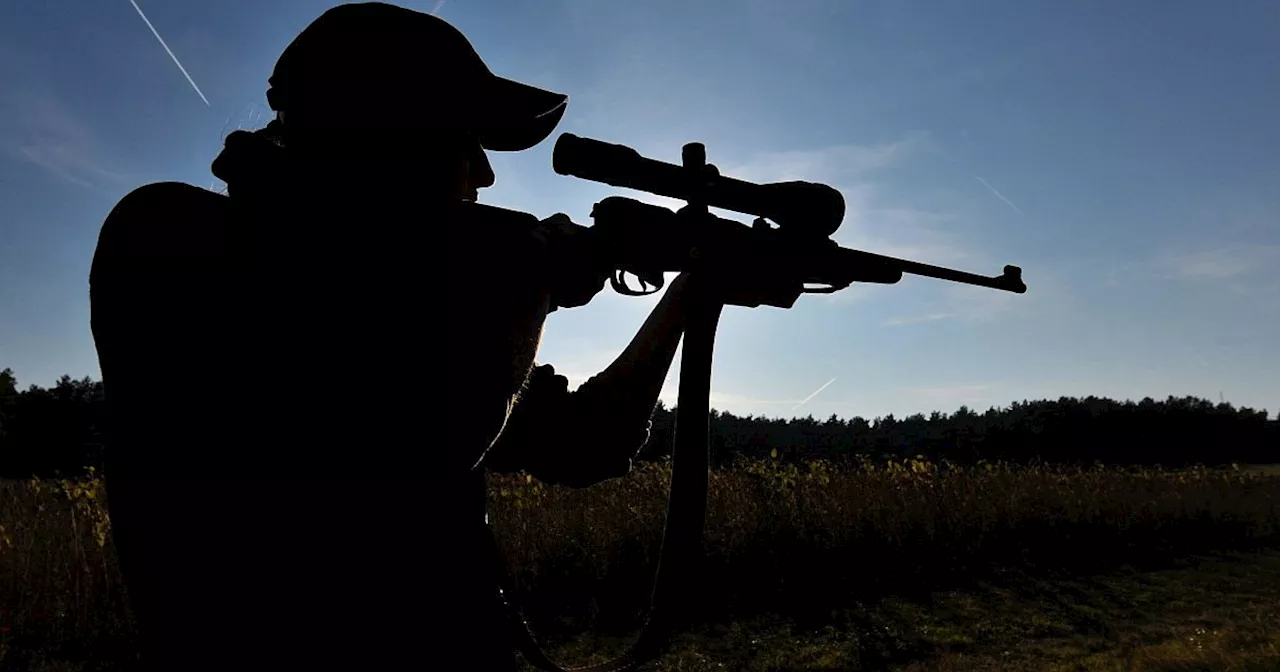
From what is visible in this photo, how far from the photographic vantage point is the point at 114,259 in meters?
1.36

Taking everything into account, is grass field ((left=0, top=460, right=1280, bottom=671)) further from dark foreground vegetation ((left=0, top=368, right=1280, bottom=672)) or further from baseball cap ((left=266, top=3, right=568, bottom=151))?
baseball cap ((left=266, top=3, right=568, bottom=151))

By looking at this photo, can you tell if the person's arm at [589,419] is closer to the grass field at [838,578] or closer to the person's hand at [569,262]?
the person's hand at [569,262]

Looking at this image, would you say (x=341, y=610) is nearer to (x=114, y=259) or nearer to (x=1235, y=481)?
(x=114, y=259)

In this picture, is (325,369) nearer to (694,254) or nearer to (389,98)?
(389,98)

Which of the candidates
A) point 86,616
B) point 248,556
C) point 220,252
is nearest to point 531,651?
point 248,556

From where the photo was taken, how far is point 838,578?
8219mm

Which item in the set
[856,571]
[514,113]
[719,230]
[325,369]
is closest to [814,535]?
[856,571]

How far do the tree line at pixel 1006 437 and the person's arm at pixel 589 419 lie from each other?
40.1 ft

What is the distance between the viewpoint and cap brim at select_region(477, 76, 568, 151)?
1.72 metres

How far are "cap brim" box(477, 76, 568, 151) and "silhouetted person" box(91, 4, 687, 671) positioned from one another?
1 cm

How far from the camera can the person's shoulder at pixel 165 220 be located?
4.50 ft

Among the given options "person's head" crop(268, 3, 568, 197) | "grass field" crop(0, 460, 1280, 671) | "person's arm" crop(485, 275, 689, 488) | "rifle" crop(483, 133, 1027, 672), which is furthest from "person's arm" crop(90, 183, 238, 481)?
"grass field" crop(0, 460, 1280, 671)

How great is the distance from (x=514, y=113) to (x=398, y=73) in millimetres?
263

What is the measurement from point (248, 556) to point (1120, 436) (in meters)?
35.7
